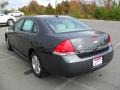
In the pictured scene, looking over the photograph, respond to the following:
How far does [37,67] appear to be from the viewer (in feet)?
14.6

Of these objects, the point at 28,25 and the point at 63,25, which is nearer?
the point at 63,25

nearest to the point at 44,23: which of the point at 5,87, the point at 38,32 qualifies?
the point at 38,32

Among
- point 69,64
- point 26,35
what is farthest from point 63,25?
point 69,64

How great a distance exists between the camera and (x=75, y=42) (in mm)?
3639

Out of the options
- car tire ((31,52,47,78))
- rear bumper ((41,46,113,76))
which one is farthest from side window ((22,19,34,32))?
rear bumper ((41,46,113,76))

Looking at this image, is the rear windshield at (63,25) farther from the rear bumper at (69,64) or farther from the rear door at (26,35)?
the rear bumper at (69,64)

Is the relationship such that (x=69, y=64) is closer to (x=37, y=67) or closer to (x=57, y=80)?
(x=57, y=80)

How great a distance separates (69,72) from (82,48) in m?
0.53

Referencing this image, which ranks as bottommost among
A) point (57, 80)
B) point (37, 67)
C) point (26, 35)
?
point (57, 80)

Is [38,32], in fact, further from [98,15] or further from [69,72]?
[98,15]

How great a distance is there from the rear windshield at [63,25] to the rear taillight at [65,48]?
0.64m

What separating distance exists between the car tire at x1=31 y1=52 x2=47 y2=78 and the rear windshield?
0.77 meters

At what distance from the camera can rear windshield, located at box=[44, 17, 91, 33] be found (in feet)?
14.1

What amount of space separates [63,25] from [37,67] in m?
1.19
